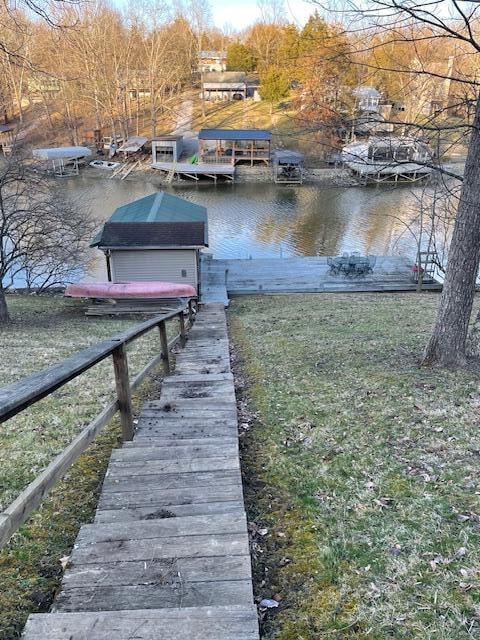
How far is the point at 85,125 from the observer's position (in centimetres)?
5800

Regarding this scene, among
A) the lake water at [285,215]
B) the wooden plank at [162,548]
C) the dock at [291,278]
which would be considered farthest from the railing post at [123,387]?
the lake water at [285,215]

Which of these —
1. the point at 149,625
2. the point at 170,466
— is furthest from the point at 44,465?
the point at 149,625

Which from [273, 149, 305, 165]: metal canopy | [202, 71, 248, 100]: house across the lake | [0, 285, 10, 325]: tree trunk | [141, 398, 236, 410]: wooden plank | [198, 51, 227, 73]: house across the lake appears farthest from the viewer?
[198, 51, 227, 73]: house across the lake

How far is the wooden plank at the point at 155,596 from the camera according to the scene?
6.59 ft

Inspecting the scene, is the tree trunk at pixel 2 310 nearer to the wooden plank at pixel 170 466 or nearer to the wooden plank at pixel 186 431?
the wooden plank at pixel 186 431

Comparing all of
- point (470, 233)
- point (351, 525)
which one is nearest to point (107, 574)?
point (351, 525)

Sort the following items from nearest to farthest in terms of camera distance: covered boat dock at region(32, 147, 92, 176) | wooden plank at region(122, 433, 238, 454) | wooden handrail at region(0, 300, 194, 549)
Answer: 1. wooden handrail at region(0, 300, 194, 549)
2. wooden plank at region(122, 433, 238, 454)
3. covered boat dock at region(32, 147, 92, 176)

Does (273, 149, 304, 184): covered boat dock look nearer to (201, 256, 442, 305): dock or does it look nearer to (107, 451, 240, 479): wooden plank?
(201, 256, 442, 305): dock

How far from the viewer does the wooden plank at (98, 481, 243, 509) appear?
282cm

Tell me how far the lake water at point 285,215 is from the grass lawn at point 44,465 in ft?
54.3

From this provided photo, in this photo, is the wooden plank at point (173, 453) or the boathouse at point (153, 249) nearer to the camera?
the wooden plank at point (173, 453)

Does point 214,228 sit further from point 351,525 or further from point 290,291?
point 351,525

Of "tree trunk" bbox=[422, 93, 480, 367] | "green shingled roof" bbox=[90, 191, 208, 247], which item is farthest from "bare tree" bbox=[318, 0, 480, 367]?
"green shingled roof" bbox=[90, 191, 208, 247]

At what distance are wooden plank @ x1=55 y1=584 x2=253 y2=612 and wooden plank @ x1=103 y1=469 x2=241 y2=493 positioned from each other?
2.92 feet
